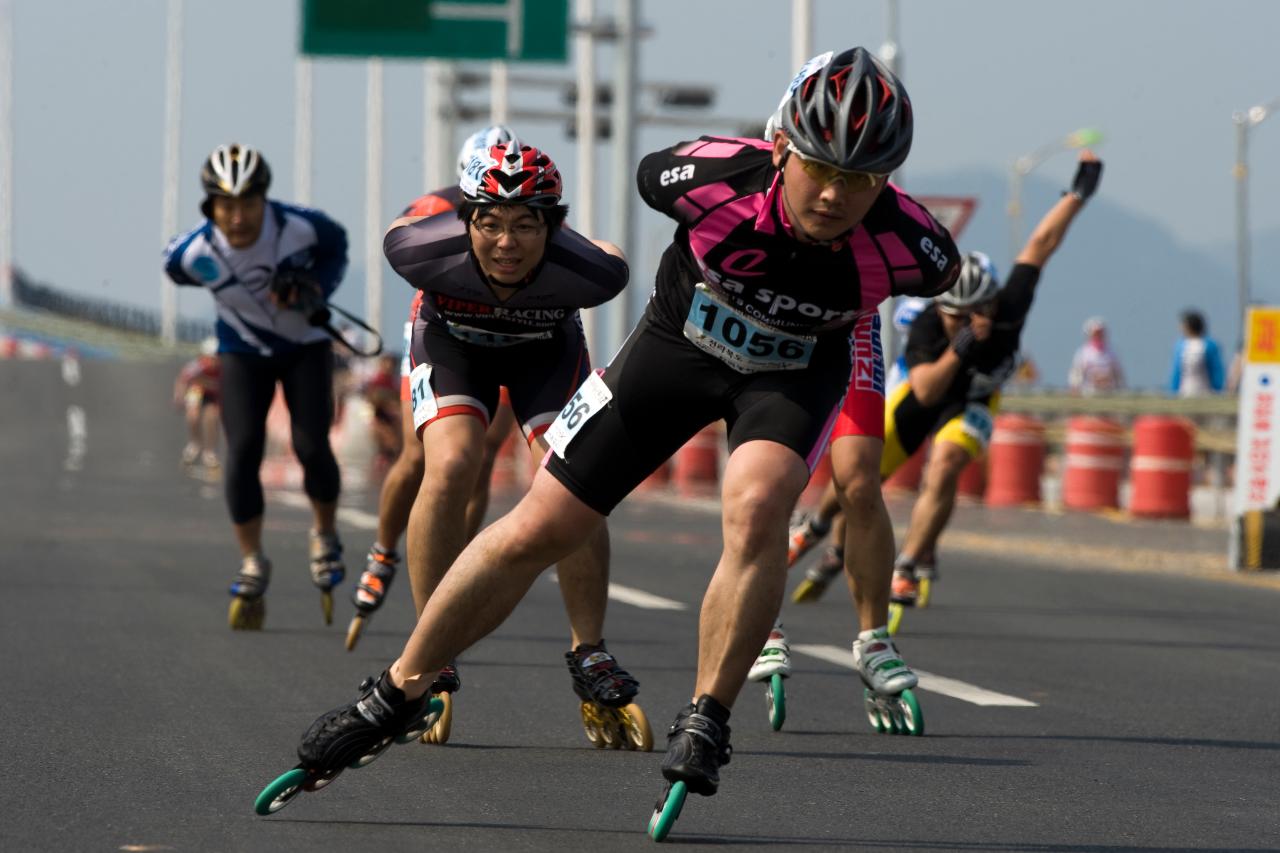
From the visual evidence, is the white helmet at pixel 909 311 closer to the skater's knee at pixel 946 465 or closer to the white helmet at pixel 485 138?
the skater's knee at pixel 946 465

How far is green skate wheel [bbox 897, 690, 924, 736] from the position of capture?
7.74 meters

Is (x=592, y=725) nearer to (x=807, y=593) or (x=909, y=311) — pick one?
(x=807, y=593)

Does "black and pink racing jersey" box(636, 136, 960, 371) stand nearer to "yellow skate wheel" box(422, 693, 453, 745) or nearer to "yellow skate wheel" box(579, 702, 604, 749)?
"yellow skate wheel" box(579, 702, 604, 749)

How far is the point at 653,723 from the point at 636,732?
A: 22.5 inches

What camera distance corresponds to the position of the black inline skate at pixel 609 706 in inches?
285

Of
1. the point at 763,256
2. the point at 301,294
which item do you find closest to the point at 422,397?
the point at 763,256

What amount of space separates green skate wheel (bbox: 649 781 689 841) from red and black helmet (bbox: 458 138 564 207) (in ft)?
8.09

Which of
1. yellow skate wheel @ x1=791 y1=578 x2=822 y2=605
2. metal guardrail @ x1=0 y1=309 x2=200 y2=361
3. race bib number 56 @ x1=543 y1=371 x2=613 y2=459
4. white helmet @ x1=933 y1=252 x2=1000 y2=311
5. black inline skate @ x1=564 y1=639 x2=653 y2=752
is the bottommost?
metal guardrail @ x1=0 y1=309 x2=200 y2=361

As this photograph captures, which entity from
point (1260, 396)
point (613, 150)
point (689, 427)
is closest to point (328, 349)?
point (689, 427)

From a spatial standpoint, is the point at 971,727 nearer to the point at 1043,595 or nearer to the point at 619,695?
the point at 619,695

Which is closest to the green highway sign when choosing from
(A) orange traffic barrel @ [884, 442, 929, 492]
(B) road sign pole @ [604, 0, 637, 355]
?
(B) road sign pole @ [604, 0, 637, 355]

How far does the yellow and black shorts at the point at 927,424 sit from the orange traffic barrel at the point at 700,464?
1724cm

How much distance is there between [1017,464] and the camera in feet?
83.8

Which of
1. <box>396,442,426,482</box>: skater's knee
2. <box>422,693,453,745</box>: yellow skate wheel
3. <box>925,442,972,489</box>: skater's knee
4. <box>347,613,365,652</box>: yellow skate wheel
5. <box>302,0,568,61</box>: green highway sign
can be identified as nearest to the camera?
<box>422,693,453,745</box>: yellow skate wheel
